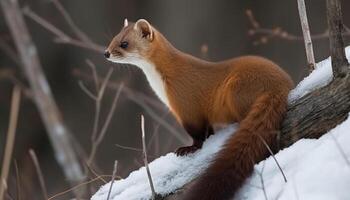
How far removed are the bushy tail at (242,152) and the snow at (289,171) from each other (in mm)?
44

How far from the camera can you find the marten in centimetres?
272

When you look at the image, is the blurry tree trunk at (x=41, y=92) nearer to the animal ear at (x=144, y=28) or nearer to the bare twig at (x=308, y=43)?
the animal ear at (x=144, y=28)

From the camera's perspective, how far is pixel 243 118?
3152 mm

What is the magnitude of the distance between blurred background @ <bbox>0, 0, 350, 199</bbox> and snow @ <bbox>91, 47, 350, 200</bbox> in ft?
20.6

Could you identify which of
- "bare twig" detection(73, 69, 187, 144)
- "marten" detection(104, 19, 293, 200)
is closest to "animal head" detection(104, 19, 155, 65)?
"marten" detection(104, 19, 293, 200)

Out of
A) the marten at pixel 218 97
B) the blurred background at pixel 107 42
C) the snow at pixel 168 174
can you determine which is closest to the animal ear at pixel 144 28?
the marten at pixel 218 97

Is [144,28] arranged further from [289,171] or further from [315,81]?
[289,171]

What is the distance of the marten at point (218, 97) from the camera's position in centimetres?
272

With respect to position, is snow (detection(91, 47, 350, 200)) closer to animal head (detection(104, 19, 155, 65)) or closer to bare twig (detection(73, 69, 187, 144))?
animal head (detection(104, 19, 155, 65))

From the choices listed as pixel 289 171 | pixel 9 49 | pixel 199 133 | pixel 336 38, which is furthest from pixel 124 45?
pixel 9 49

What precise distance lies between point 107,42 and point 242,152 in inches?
287

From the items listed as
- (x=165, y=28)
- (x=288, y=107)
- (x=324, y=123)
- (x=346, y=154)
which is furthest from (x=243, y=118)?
(x=165, y=28)

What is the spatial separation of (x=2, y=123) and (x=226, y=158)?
29.9 feet

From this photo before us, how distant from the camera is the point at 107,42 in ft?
32.7
